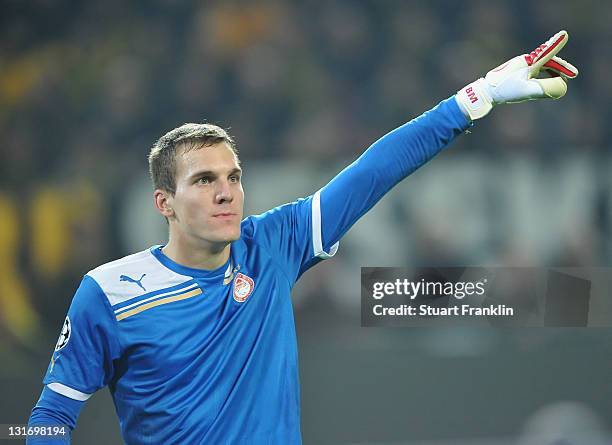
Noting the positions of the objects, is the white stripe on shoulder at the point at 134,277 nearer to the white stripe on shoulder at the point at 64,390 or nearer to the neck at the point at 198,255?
the neck at the point at 198,255

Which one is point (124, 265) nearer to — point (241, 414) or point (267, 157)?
point (241, 414)

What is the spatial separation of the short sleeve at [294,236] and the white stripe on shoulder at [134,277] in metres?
0.26

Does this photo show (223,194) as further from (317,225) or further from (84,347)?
(84,347)

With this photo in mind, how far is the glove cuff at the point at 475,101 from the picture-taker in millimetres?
2215

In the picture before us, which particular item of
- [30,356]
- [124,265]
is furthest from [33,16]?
[124,265]

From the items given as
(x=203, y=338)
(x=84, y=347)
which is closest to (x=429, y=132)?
(x=203, y=338)

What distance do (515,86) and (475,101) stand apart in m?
0.12

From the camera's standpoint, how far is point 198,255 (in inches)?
89.3

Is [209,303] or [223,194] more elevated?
[223,194]

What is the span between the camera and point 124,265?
2.28m

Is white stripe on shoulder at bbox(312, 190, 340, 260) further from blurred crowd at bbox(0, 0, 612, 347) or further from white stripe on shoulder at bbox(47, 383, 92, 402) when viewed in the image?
blurred crowd at bbox(0, 0, 612, 347)

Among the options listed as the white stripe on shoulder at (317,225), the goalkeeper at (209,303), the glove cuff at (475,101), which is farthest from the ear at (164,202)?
the glove cuff at (475,101)

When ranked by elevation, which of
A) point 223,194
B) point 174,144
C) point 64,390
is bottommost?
point 64,390

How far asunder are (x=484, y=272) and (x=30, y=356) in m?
2.24
